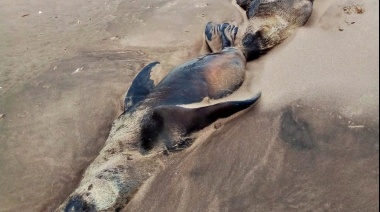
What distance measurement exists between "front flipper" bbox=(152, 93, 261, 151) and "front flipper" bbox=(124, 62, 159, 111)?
422mm

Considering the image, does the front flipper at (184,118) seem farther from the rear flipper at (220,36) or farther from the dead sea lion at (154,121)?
the rear flipper at (220,36)

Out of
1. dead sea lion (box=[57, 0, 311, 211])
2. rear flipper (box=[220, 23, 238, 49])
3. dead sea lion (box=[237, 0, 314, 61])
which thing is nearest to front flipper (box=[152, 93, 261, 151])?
dead sea lion (box=[57, 0, 311, 211])

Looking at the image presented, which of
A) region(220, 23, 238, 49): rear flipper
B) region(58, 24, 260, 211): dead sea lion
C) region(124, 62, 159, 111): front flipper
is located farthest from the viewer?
region(220, 23, 238, 49): rear flipper

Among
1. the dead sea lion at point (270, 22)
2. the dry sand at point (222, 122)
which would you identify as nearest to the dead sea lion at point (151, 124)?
the dry sand at point (222, 122)

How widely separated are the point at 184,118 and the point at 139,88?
2.32 feet

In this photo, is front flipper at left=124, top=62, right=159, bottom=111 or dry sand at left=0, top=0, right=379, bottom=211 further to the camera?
front flipper at left=124, top=62, right=159, bottom=111

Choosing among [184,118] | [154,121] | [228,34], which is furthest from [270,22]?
[154,121]

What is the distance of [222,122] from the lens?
13.1 ft

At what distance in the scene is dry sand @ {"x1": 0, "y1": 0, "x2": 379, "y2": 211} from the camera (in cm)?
333

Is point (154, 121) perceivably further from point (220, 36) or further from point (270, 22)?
point (270, 22)

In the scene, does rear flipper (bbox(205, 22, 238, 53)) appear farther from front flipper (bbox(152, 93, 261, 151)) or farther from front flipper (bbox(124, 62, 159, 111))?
front flipper (bbox(152, 93, 261, 151))

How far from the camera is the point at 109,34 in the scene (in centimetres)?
554

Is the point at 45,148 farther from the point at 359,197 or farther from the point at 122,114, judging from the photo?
the point at 359,197

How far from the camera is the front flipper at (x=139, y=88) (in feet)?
14.1
